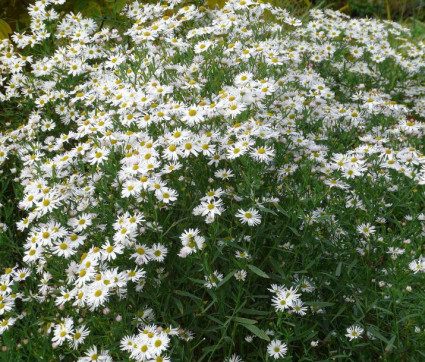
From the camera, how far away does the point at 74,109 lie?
12.2ft

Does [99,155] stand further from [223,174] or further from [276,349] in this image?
[276,349]

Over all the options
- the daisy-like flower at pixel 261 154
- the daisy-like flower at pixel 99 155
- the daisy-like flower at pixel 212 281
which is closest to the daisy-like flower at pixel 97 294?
the daisy-like flower at pixel 212 281

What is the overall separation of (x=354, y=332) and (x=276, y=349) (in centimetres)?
40

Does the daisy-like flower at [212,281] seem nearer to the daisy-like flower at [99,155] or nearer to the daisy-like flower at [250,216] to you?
the daisy-like flower at [250,216]

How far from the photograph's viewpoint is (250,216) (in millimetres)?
2367

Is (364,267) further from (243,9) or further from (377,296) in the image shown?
(243,9)

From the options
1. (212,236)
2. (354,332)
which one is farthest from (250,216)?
(354,332)

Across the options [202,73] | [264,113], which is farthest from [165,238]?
[202,73]

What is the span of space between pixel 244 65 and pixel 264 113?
0.58 meters

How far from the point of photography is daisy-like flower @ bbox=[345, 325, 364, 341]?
234 centimetres

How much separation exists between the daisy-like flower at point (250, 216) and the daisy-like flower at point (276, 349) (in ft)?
1.82

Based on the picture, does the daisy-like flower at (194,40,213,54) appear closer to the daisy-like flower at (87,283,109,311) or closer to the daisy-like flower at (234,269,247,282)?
the daisy-like flower at (234,269,247,282)

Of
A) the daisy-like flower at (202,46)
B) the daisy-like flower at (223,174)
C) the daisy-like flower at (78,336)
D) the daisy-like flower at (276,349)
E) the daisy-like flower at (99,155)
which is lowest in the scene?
the daisy-like flower at (276,349)

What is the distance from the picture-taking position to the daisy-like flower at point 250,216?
2345mm
